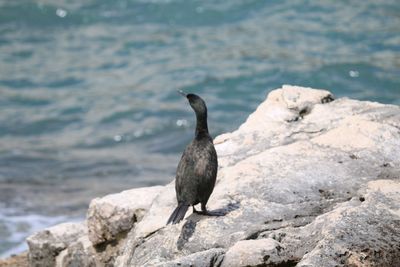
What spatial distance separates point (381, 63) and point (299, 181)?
335 inches

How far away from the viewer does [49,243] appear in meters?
6.84

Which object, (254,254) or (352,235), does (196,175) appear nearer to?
(254,254)

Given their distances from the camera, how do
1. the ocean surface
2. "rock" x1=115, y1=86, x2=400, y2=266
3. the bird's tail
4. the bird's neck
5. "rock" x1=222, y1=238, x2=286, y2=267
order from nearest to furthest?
"rock" x1=222, y1=238, x2=286, y2=267 → "rock" x1=115, y1=86, x2=400, y2=266 → the bird's tail → the bird's neck → the ocean surface

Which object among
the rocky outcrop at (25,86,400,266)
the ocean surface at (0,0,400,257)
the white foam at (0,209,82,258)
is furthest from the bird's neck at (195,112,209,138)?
the ocean surface at (0,0,400,257)

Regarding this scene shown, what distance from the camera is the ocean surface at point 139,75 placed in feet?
36.0

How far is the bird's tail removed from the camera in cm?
512

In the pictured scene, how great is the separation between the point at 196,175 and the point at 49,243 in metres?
2.07

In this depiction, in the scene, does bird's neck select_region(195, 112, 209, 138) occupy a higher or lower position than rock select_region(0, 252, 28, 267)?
higher

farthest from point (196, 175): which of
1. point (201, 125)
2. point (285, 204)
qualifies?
Result: point (285, 204)

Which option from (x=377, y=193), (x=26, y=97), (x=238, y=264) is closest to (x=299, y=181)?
(x=377, y=193)

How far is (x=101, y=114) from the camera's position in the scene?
1316cm

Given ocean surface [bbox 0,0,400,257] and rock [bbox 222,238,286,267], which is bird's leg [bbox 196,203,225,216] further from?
ocean surface [bbox 0,0,400,257]

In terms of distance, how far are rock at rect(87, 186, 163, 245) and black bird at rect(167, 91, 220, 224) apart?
0.93 m

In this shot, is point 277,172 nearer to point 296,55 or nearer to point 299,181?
point 299,181
